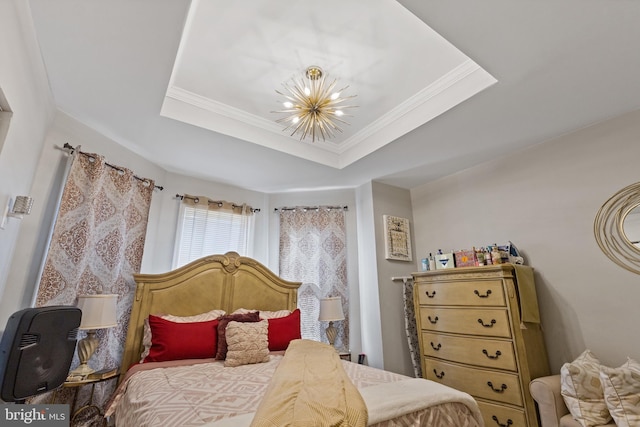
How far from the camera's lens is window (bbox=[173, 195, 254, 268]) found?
3.34m

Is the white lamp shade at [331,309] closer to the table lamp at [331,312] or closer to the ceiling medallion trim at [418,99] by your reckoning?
the table lamp at [331,312]

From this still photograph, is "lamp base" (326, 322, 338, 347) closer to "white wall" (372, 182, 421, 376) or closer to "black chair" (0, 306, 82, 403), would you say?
"white wall" (372, 182, 421, 376)

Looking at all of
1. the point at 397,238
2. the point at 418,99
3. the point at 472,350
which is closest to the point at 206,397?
the point at 472,350

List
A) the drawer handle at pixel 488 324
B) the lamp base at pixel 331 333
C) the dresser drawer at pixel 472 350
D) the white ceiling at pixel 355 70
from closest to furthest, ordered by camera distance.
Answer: the white ceiling at pixel 355 70, the dresser drawer at pixel 472 350, the drawer handle at pixel 488 324, the lamp base at pixel 331 333

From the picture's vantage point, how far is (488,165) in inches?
126

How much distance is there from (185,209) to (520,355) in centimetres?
351

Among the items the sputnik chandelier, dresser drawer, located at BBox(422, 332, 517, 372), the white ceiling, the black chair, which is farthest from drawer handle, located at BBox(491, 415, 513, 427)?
the black chair

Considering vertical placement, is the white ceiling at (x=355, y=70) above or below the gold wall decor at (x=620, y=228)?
above

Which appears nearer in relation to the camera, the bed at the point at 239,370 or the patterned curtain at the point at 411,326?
the bed at the point at 239,370

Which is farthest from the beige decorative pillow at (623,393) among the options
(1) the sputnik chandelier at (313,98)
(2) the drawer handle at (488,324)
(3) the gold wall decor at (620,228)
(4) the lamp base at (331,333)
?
(1) the sputnik chandelier at (313,98)

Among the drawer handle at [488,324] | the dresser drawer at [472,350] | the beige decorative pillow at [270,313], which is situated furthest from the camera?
the beige decorative pillow at [270,313]

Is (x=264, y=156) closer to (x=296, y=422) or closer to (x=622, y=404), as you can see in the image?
(x=296, y=422)

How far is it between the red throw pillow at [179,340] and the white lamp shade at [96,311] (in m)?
0.35

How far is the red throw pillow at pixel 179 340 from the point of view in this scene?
2406mm
